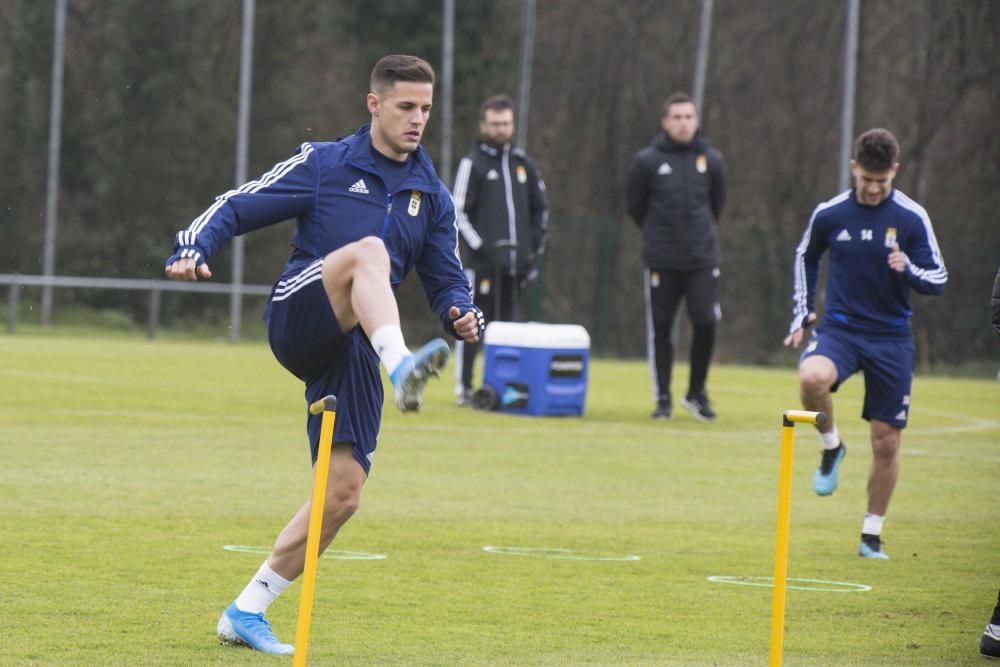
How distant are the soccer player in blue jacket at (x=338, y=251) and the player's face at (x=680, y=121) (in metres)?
9.47

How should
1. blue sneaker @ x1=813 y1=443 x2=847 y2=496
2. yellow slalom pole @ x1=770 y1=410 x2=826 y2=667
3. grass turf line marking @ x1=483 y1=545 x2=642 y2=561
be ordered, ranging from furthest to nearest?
blue sneaker @ x1=813 y1=443 x2=847 y2=496 < grass turf line marking @ x1=483 y1=545 x2=642 y2=561 < yellow slalom pole @ x1=770 y1=410 x2=826 y2=667

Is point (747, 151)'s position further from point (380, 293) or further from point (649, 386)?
point (380, 293)

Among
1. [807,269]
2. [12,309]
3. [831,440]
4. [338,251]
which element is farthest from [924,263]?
[12,309]

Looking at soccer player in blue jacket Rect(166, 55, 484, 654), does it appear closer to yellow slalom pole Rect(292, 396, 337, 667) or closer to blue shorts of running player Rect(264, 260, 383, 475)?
blue shorts of running player Rect(264, 260, 383, 475)

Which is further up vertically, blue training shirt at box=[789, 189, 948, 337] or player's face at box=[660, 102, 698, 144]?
player's face at box=[660, 102, 698, 144]

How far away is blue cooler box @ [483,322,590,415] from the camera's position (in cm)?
1591

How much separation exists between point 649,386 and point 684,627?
576 inches

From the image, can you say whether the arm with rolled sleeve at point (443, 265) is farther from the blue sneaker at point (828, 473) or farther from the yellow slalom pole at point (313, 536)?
the blue sneaker at point (828, 473)

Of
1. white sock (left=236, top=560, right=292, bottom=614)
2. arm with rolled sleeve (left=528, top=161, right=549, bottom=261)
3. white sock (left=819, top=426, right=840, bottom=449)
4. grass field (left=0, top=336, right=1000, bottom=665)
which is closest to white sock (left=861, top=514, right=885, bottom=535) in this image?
grass field (left=0, top=336, right=1000, bottom=665)

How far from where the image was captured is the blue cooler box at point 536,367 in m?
15.9

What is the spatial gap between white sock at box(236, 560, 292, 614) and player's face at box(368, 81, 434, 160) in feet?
5.31

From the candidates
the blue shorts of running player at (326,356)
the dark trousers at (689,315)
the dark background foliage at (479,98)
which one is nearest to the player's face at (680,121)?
the dark trousers at (689,315)

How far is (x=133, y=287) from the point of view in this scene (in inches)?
1209

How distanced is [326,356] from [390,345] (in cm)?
51
